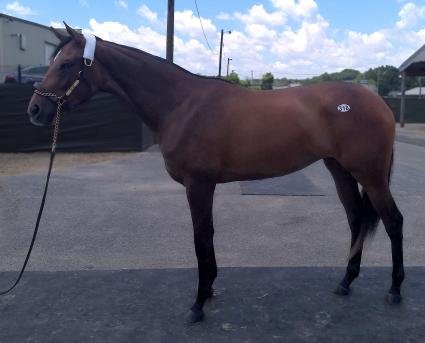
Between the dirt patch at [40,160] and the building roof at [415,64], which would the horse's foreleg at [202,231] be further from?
the building roof at [415,64]

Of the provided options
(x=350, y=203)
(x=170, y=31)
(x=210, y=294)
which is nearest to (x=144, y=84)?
(x=210, y=294)

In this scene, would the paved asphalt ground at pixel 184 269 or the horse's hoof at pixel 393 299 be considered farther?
the horse's hoof at pixel 393 299

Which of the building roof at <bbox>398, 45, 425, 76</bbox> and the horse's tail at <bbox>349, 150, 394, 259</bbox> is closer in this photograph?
the horse's tail at <bbox>349, 150, 394, 259</bbox>

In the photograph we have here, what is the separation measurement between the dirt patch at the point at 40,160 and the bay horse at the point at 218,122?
7282 millimetres

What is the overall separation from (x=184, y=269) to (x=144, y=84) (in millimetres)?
1763

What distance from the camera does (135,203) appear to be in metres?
6.83

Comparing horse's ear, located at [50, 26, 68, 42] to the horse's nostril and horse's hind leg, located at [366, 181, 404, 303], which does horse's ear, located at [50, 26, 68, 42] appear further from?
horse's hind leg, located at [366, 181, 404, 303]

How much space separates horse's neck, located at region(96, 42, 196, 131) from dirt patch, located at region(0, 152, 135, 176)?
23.9 feet

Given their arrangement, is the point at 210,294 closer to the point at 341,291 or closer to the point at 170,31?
the point at 341,291

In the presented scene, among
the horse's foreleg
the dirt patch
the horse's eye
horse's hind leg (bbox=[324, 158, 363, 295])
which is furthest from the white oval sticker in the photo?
the dirt patch

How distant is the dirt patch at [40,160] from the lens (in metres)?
10.0

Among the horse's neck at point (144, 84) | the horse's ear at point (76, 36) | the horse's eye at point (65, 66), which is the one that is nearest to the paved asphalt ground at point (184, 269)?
the horse's neck at point (144, 84)

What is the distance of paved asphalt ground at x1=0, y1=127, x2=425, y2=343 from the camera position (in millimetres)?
2895

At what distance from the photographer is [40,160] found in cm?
1134
